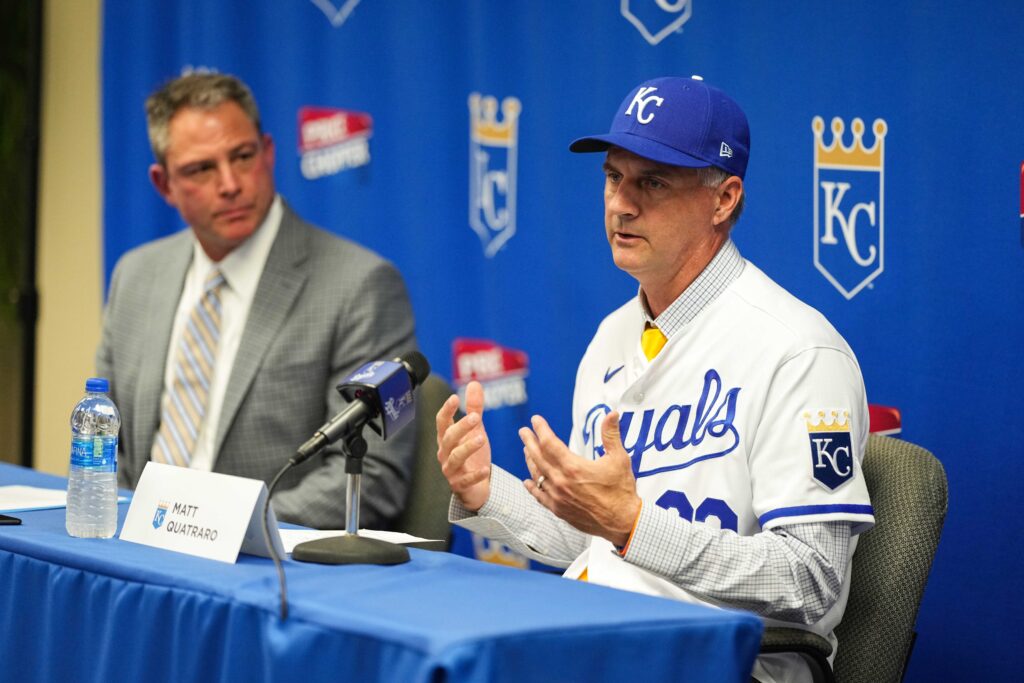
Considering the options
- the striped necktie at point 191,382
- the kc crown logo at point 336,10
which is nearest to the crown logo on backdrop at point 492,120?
the kc crown logo at point 336,10

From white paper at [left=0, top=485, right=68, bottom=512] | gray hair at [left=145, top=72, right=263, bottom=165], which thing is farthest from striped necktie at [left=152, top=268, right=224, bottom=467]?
white paper at [left=0, top=485, right=68, bottom=512]

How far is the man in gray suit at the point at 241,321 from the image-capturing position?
3076 millimetres

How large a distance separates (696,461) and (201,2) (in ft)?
9.45

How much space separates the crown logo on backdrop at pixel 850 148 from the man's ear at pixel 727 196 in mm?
598

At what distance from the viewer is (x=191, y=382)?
3252 millimetres

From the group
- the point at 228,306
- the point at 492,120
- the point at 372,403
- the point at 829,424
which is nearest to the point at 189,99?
the point at 228,306

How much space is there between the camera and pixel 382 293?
3.14 metres

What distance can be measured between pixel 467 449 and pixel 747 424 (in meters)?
0.46

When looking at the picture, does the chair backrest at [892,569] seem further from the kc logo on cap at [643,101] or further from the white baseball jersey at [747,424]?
the kc logo on cap at [643,101]

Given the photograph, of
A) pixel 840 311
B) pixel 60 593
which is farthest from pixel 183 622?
pixel 840 311

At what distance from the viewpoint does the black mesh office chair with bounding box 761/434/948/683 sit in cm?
217

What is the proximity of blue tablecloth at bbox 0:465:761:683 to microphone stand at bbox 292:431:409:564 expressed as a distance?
22 millimetres

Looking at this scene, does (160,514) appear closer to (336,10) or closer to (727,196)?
(727,196)

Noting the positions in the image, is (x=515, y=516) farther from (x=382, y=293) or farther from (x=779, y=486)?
(x=382, y=293)
